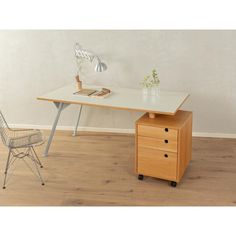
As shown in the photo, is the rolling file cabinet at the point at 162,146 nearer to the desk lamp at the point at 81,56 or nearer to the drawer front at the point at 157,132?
the drawer front at the point at 157,132

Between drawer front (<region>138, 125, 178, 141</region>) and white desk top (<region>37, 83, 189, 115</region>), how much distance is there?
15 cm

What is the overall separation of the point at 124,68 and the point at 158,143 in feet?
5.09

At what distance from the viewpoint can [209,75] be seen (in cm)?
Answer: 447

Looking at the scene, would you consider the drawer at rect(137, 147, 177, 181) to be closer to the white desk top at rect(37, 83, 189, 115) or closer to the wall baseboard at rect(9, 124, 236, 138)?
the white desk top at rect(37, 83, 189, 115)

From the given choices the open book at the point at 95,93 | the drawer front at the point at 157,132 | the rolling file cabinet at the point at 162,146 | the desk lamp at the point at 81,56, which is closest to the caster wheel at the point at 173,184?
the rolling file cabinet at the point at 162,146

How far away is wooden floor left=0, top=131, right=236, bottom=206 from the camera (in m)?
3.19

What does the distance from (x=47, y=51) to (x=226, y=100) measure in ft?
7.22

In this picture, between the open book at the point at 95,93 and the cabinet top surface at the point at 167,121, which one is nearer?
the cabinet top surface at the point at 167,121

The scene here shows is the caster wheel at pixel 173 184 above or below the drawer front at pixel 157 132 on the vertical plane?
below

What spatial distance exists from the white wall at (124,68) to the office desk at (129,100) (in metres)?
0.68

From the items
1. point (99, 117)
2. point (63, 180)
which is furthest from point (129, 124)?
point (63, 180)

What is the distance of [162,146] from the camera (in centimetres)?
332

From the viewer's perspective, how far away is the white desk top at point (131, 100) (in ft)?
11.1

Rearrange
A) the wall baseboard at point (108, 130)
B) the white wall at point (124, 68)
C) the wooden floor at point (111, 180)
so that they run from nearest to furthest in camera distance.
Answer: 1. the wooden floor at point (111, 180)
2. the white wall at point (124, 68)
3. the wall baseboard at point (108, 130)
